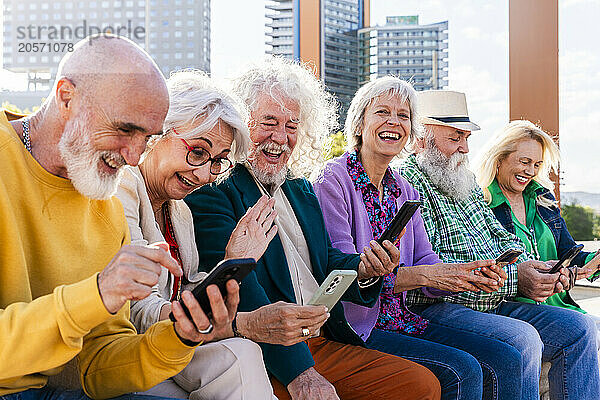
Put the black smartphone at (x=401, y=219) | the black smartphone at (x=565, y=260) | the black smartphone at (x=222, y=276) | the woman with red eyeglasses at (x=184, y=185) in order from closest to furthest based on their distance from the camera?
the black smartphone at (x=222, y=276)
the woman with red eyeglasses at (x=184, y=185)
the black smartphone at (x=401, y=219)
the black smartphone at (x=565, y=260)

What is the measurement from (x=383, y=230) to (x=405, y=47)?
16.2m

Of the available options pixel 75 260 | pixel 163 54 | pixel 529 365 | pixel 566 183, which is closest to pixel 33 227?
pixel 75 260

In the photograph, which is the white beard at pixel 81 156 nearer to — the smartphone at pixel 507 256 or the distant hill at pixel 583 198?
→ the smartphone at pixel 507 256

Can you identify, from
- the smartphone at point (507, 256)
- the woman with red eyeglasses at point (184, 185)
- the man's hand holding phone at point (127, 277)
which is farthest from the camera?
the smartphone at point (507, 256)

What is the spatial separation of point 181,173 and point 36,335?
0.87 meters

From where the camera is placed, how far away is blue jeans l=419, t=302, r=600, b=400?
2971 mm

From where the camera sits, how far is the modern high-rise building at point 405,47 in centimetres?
1719

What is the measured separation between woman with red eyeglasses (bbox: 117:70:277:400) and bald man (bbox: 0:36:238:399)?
23 cm

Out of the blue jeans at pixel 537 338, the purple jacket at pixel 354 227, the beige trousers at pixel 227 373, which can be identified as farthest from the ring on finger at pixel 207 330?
the blue jeans at pixel 537 338

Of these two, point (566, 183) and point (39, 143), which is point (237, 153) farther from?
point (566, 183)

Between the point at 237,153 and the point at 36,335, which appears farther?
the point at 237,153

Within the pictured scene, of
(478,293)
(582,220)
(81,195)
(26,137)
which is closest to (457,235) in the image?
(478,293)

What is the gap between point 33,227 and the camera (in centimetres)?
159

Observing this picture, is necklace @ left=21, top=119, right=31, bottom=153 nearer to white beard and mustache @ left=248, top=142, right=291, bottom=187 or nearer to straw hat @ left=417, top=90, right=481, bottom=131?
white beard and mustache @ left=248, top=142, right=291, bottom=187
